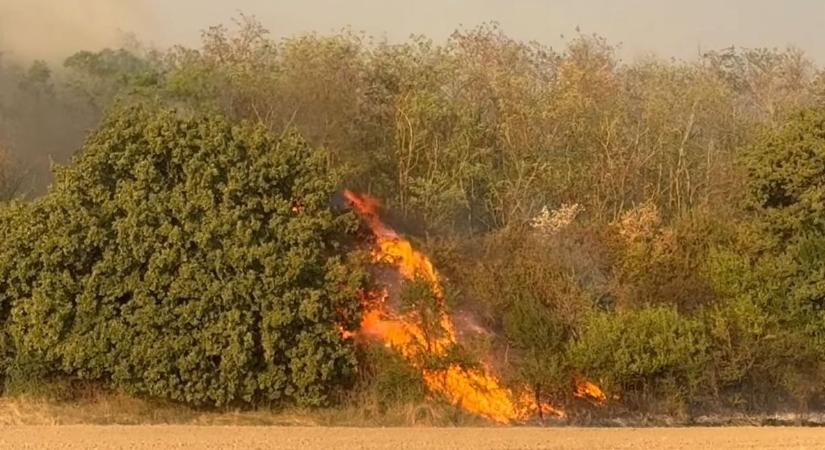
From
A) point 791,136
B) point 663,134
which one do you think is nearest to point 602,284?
point 791,136

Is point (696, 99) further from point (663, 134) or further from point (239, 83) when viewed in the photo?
point (239, 83)

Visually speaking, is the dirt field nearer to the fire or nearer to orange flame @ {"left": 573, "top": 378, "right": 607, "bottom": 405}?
the fire

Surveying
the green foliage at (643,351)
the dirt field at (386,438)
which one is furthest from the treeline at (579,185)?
the dirt field at (386,438)

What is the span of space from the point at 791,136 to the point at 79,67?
34556 millimetres

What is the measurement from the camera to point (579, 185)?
147 ft

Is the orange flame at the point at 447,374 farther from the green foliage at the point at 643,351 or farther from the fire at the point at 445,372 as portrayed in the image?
the green foliage at the point at 643,351

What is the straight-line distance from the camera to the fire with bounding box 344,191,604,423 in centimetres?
3100

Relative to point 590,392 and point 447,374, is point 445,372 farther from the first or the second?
point 590,392

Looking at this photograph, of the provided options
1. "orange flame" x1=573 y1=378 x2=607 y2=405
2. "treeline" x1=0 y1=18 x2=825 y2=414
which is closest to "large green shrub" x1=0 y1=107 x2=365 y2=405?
"treeline" x1=0 y1=18 x2=825 y2=414

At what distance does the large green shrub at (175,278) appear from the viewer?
94.2 ft

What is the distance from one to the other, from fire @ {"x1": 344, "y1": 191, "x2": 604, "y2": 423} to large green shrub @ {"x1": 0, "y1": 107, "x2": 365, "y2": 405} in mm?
1178

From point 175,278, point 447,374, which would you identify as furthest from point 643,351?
point 175,278

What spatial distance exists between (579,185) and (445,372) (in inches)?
642

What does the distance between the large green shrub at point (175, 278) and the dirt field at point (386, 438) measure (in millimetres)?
2624
